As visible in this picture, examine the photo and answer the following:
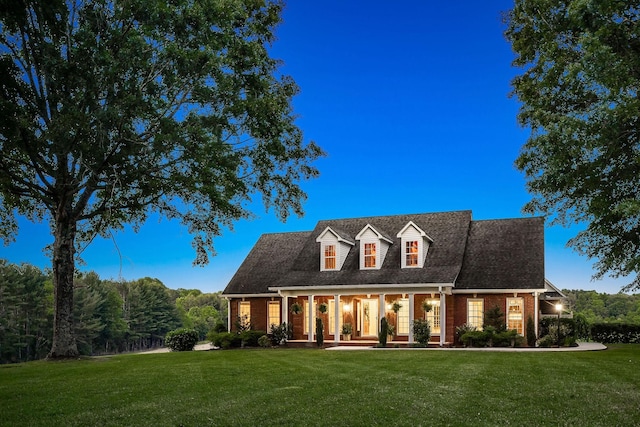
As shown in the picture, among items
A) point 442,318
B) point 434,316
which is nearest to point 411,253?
point 434,316

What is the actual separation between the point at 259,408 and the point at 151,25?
13.9 meters

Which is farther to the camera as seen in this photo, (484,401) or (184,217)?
(184,217)

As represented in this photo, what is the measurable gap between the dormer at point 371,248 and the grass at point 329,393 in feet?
42.5

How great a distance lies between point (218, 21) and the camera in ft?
69.3

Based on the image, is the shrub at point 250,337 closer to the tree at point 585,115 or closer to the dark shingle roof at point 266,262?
the dark shingle roof at point 266,262

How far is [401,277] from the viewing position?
31.4m

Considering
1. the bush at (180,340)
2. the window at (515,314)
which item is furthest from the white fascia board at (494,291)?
the bush at (180,340)

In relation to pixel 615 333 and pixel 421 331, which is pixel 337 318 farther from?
pixel 615 333

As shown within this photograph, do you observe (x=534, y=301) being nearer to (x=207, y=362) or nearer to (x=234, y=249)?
(x=207, y=362)

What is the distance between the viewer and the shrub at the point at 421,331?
2970 centimetres

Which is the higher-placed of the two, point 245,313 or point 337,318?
point 337,318

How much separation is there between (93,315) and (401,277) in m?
65.7

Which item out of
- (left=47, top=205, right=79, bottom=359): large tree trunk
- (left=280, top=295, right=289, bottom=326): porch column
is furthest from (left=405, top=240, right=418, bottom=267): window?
(left=47, top=205, right=79, bottom=359): large tree trunk

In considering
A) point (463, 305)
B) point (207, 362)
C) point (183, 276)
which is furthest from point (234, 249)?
point (207, 362)
